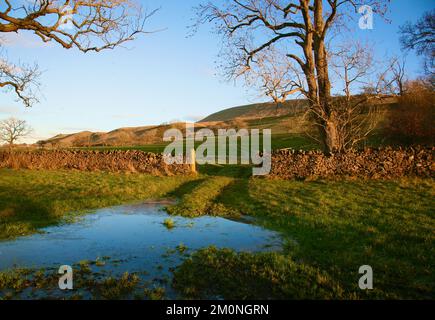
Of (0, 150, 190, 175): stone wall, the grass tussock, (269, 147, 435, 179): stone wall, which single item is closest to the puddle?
the grass tussock

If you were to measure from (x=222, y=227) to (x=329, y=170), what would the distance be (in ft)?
41.8

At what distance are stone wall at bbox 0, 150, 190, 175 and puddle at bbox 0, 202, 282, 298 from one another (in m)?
13.7

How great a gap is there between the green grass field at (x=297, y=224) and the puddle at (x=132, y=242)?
2.17 feet

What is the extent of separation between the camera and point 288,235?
9.39 m

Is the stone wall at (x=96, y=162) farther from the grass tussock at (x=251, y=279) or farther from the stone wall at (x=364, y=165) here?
the grass tussock at (x=251, y=279)

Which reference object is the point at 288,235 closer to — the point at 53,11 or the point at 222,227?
the point at 222,227

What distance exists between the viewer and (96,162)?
93.4 ft

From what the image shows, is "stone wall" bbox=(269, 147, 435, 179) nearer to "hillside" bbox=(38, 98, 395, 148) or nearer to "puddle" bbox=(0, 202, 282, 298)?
"hillside" bbox=(38, 98, 395, 148)

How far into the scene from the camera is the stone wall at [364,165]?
19938 mm

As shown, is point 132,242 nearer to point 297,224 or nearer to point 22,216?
point 297,224

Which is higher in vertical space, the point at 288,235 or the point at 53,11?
the point at 53,11

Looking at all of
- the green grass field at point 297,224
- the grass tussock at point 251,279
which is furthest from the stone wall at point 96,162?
the grass tussock at point 251,279

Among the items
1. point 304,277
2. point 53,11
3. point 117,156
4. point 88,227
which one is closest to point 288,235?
point 304,277

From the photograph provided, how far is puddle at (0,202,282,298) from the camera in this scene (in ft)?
23.8
